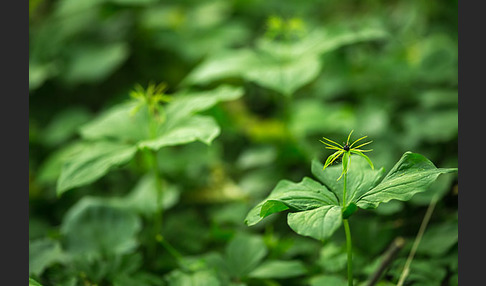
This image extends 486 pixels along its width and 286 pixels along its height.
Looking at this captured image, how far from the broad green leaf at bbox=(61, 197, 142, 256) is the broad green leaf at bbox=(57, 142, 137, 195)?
0.26m

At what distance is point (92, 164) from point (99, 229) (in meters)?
0.30

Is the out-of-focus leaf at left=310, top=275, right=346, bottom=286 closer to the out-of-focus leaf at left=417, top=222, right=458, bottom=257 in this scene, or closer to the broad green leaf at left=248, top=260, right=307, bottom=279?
the broad green leaf at left=248, top=260, right=307, bottom=279

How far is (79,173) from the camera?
1368 mm

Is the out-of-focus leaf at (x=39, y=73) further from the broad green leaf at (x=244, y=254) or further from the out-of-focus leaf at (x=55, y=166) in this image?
the broad green leaf at (x=244, y=254)

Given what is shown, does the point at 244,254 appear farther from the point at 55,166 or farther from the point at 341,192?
the point at 55,166

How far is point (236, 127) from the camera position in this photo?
7.70ft

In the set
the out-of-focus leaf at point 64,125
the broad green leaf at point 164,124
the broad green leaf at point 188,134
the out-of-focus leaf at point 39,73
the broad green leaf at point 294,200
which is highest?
the out-of-focus leaf at point 39,73

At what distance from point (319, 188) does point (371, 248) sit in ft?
1.73

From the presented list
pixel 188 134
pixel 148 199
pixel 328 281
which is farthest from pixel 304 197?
pixel 148 199

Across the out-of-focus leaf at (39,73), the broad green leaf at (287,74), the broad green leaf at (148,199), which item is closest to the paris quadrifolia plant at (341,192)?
the broad green leaf at (287,74)

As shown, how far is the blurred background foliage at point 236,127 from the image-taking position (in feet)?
4.63

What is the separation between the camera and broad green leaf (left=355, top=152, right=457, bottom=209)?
964mm

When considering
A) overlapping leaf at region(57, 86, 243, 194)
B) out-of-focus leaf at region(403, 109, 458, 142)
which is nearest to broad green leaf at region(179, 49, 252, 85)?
overlapping leaf at region(57, 86, 243, 194)

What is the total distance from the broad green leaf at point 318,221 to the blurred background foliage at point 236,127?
0.37m
